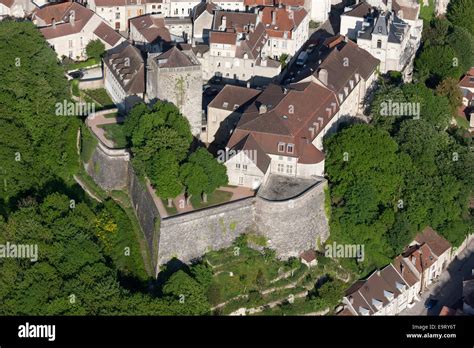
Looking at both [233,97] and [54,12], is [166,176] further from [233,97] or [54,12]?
[54,12]

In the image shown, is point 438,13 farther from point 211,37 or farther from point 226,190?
point 226,190

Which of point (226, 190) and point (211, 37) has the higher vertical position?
point (211, 37)

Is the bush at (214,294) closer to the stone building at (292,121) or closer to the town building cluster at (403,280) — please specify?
the stone building at (292,121)

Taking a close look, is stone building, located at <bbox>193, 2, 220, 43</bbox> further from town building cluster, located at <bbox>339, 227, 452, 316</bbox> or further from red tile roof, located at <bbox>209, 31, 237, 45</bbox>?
town building cluster, located at <bbox>339, 227, 452, 316</bbox>

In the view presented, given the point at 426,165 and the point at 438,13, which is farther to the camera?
the point at 438,13

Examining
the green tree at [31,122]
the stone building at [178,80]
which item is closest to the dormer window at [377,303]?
the stone building at [178,80]

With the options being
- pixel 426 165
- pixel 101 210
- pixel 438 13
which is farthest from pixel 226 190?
pixel 438 13

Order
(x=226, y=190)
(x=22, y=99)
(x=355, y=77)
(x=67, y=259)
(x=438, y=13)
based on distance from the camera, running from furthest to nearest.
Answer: (x=438, y=13) → (x=355, y=77) → (x=22, y=99) → (x=226, y=190) → (x=67, y=259)

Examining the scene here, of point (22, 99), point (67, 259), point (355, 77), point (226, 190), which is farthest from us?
point (355, 77)
